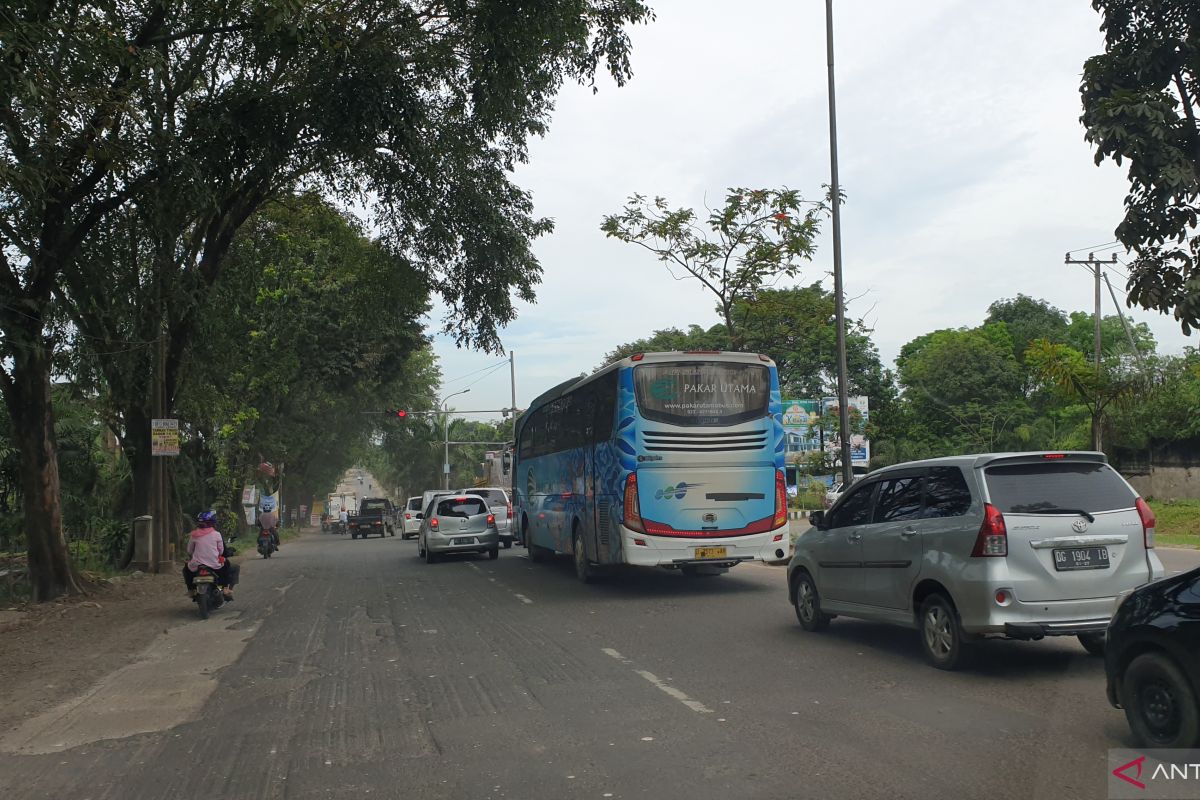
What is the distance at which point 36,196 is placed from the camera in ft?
35.2

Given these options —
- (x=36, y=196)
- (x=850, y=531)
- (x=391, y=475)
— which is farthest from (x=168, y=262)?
(x=391, y=475)

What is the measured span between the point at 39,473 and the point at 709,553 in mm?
10079

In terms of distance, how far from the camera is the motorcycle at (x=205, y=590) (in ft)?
45.5

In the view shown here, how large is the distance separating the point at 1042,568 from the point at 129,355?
17.2 meters

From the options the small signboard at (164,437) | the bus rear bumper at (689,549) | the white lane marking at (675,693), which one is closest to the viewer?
the white lane marking at (675,693)

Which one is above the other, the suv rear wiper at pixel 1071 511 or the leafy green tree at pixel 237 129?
the leafy green tree at pixel 237 129

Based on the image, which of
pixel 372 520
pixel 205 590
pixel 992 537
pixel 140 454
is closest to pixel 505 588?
pixel 205 590

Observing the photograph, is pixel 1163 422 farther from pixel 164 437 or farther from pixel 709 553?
pixel 164 437

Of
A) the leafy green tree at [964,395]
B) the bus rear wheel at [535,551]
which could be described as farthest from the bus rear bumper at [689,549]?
the leafy green tree at [964,395]

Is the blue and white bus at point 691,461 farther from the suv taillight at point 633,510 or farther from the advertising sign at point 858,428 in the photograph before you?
the advertising sign at point 858,428

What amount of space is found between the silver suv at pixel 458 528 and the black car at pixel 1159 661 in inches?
719

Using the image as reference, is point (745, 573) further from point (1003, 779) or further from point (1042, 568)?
point (1003, 779)

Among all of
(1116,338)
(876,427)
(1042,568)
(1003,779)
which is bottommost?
(1003,779)

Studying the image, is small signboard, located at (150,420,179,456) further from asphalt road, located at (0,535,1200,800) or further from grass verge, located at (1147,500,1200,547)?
grass verge, located at (1147,500,1200,547)
